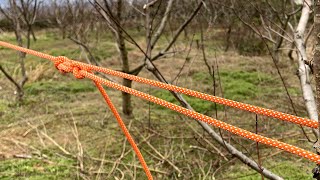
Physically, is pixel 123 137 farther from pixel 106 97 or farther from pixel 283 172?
pixel 106 97

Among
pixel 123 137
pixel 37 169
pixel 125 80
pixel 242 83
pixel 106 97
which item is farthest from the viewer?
pixel 242 83

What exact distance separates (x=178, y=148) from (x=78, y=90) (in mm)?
2829

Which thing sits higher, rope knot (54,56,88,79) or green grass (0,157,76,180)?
rope knot (54,56,88,79)

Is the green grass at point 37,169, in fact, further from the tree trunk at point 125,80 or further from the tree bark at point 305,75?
the tree bark at point 305,75

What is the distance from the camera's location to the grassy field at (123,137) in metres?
2.85

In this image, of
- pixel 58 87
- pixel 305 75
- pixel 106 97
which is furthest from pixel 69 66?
pixel 58 87

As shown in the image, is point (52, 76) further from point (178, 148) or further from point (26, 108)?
point (178, 148)

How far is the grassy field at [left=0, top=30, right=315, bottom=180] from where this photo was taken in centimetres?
285

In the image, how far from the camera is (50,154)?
3.17m

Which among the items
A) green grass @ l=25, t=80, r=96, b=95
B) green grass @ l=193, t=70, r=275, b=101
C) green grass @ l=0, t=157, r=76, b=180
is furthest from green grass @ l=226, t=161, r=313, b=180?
green grass @ l=25, t=80, r=96, b=95

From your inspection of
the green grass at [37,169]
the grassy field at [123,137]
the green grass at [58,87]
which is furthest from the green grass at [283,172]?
the green grass at [58,87]

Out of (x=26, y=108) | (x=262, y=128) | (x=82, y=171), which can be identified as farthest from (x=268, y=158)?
(x=26, y=108)

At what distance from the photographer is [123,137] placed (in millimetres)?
3480

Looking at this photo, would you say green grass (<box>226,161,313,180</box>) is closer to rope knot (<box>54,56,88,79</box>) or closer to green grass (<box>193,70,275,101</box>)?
rope knot (<box>54,56,88,79</box>)
